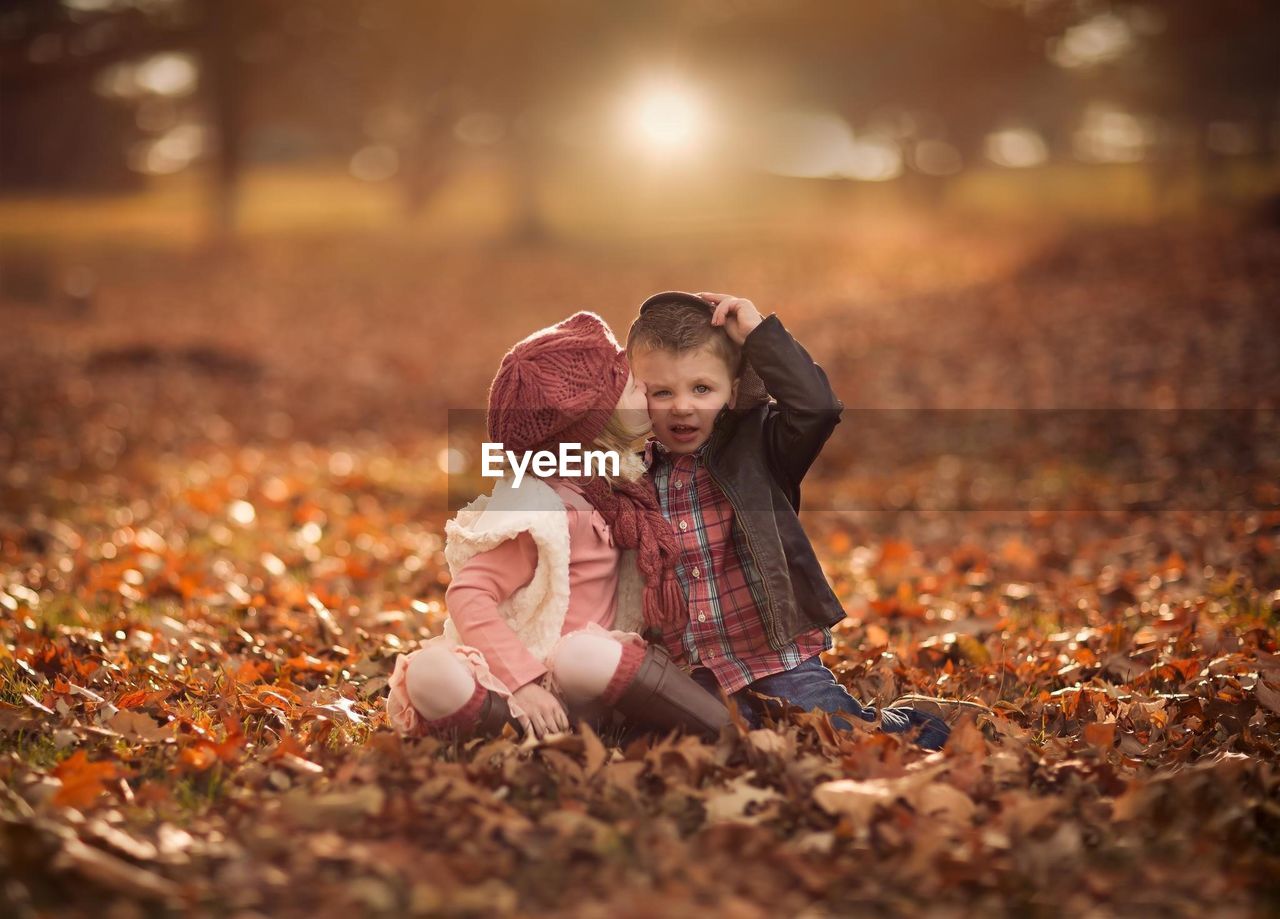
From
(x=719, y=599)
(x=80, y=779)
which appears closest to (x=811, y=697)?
(x=719, y=599)

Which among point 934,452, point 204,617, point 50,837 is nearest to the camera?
point 50,837

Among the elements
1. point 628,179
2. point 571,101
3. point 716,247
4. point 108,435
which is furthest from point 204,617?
point 628,179

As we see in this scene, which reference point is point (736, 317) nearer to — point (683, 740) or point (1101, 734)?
point (683, 740)

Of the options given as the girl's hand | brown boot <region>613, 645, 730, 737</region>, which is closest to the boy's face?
brown boot <region>613, 645, 730, 737</region>

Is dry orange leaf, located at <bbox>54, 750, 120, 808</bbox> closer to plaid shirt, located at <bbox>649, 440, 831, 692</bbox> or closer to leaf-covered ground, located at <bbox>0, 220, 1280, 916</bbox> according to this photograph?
leaf-covered ground, located at <bbox>0, 220, 1280, 916</bbox>

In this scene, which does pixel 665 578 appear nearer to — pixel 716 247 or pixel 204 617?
pixel 204 617

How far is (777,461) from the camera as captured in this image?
137 inches

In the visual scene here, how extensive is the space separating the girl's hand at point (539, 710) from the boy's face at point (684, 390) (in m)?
0.84

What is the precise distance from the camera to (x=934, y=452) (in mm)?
10094

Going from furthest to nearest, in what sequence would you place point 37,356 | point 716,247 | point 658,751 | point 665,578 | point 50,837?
point 716,247 < point 37,356 < point 665,578 < point 658,751 < point 50,837

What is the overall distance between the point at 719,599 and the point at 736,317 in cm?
83

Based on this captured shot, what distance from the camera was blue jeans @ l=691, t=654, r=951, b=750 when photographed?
11.2ft

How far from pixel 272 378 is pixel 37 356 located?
102 inches

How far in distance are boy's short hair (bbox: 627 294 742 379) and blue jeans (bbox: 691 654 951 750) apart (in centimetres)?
95
